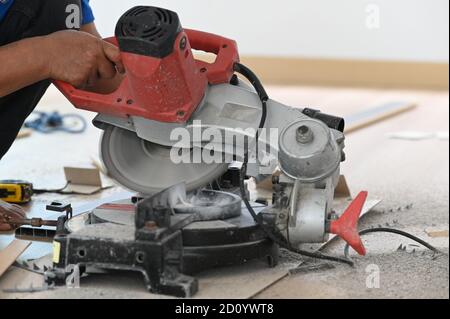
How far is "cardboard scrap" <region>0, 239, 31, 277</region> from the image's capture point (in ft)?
5.98

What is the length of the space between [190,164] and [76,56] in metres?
0.36

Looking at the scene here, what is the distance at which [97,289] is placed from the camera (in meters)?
1.69

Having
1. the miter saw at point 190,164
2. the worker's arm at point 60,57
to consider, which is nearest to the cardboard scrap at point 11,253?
the miter saw at point 190,164

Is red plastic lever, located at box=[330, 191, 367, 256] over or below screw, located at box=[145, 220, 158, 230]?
below

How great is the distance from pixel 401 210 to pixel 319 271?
26.9 inches

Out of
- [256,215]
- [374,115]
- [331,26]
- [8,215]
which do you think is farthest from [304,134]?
[331,26]


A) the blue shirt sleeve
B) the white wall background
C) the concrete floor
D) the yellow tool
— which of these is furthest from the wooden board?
the yellow tool

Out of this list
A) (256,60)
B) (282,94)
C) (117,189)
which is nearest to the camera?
(117,189)

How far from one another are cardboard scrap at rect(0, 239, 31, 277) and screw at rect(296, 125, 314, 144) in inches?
27.9

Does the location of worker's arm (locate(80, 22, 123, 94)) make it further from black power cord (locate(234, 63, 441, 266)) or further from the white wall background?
the white wall background

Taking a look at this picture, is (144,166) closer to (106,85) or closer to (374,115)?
(106,85)

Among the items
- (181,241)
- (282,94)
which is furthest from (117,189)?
(282,94)

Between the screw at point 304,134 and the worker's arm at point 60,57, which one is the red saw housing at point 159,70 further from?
the screw at point 304,134
